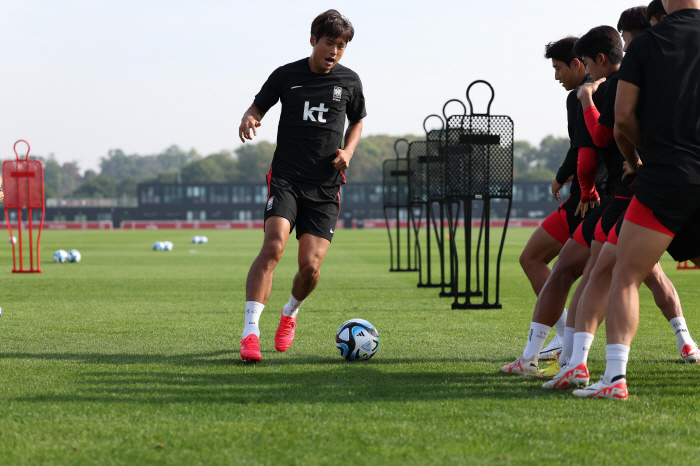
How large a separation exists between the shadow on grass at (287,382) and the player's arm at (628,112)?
57.1 inches

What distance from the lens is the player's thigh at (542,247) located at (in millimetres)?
5531

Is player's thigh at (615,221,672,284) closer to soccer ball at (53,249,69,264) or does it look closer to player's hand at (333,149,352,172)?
player's hand at (333,149,352,172)

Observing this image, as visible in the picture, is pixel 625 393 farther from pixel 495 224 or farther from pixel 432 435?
pixel 495 224

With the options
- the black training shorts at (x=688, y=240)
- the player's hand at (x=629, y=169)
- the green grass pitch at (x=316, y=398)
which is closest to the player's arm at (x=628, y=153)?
the player's hand at (x=629, y=169)

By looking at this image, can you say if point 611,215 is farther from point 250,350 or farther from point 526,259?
point 250,350

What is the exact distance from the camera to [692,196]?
12.3 ft

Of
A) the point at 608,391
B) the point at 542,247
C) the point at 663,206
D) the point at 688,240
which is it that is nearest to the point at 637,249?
the point at 663,206

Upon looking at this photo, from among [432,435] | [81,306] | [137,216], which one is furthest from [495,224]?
[432,435]

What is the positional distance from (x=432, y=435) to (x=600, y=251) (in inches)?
66.7

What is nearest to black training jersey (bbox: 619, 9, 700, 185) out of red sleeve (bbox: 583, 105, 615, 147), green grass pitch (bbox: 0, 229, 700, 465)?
red sleeve (bbox: 583, 105, 615, 147)

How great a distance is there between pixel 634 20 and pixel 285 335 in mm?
3264

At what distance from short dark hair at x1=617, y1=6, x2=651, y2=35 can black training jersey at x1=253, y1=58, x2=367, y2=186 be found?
2131 mm

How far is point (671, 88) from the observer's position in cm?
377

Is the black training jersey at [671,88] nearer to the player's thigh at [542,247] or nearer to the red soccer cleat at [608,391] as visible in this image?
the red soccer cleat at [608,391]
